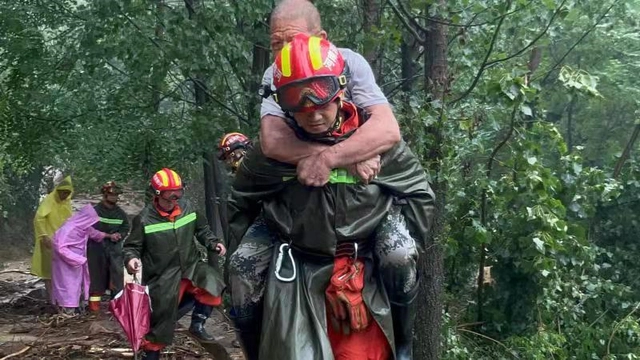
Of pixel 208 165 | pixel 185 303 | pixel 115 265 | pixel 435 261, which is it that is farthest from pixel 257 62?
pixel 435 261

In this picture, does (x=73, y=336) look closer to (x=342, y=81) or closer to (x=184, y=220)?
(x=184, y=220)

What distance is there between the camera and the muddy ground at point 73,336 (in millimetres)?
9203

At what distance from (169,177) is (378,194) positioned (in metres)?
4.67

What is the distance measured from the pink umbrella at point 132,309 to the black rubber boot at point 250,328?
3.76 meters

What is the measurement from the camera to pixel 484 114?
6.80m

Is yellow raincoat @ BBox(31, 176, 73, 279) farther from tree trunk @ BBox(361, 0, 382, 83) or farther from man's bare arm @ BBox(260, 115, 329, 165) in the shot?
man's bare arm @ BBox(260, 115, 329, 165)

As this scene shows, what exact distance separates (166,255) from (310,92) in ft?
16.9

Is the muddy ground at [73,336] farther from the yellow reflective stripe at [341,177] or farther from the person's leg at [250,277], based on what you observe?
the yellow reflective stripe at [341,177]

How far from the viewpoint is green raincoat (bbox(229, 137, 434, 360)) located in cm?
359

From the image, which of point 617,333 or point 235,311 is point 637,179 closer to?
point 617,333

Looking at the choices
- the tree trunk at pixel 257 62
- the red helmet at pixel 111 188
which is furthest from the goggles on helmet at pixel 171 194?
the red helmet at pixel 111 188

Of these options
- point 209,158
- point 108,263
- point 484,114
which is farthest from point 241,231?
point 108,263

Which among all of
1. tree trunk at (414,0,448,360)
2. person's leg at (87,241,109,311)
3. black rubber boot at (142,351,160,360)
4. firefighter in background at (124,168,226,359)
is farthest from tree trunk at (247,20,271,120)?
person's leg at (87,241,109,311)

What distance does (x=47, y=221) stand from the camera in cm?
1303
